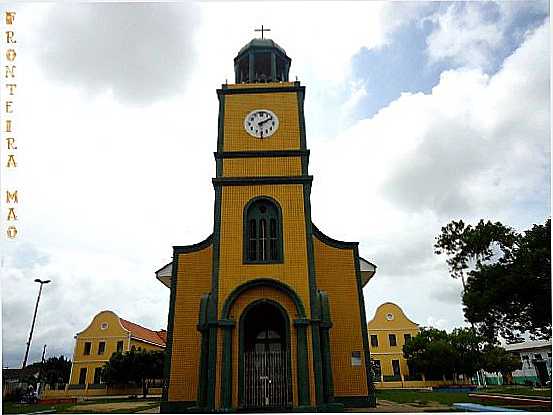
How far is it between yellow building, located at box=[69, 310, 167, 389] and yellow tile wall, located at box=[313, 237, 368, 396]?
25263 mm

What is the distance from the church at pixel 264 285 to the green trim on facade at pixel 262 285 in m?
0.03

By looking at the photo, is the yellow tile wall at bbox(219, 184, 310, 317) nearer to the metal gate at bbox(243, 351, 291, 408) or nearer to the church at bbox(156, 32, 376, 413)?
the church at bbox(156, 32, 376, 413)

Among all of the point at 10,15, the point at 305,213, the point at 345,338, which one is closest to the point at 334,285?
the point at 345,338

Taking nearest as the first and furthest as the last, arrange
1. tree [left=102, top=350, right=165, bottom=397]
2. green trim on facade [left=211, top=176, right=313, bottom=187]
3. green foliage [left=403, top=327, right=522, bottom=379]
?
green trim on facade [left=211, top=176, right=313, bottom=187]
green foliage [left=403, top=327, right=522, bottom=379]
tree [left=102, top=350, right=165, bottom=397]

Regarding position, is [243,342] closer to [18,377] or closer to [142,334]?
[142,334]

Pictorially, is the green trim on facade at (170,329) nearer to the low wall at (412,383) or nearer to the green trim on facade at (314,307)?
the green trim on facade at (314,307)

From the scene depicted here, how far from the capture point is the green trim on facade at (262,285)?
13.8m

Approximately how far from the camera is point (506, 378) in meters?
33.8

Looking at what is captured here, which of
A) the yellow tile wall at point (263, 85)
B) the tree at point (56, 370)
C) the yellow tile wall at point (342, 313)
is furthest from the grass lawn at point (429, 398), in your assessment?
the tree at point (56, 370)

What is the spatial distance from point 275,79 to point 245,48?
2056mm

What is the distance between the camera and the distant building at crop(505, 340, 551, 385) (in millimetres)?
40228

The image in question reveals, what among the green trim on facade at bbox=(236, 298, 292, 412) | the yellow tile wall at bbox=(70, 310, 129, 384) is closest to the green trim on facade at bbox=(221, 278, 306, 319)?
the green trim on facade at bbox=(236, 298, 292, 412)

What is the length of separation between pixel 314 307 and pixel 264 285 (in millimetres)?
1713

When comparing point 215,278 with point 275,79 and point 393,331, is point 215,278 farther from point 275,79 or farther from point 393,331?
point 393,331
